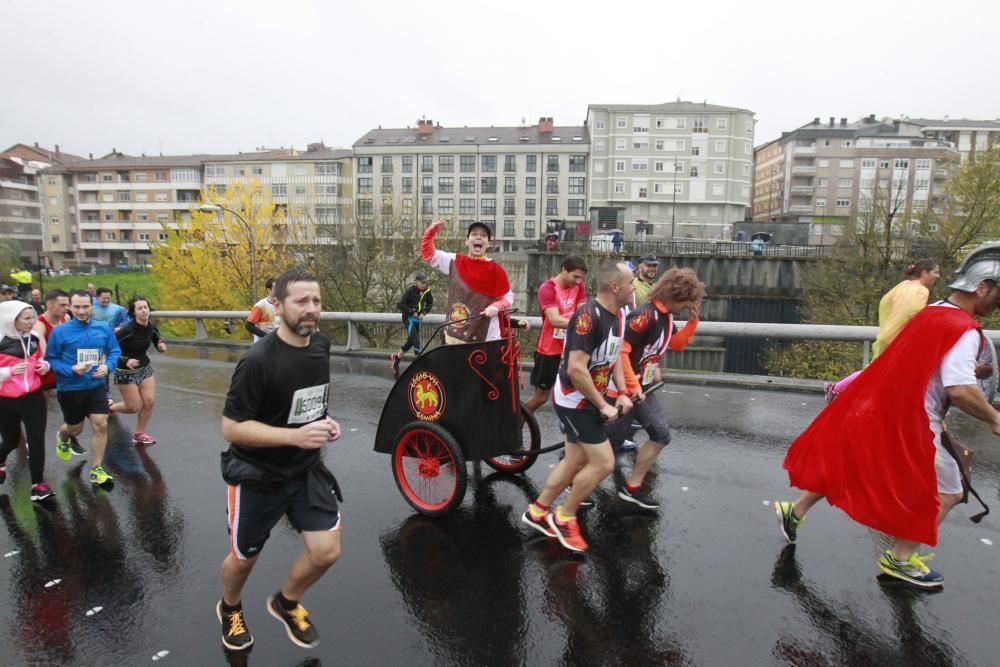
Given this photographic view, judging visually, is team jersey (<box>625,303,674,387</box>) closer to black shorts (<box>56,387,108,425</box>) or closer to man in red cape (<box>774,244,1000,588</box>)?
man in red cape (<box>774,244,1000,588</box>)

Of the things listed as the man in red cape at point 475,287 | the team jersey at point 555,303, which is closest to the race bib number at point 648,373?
the team jersey at point 555,303

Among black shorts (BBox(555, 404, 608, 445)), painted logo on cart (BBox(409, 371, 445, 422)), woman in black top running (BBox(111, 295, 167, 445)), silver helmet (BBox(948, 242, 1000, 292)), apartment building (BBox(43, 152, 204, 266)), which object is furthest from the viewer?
apartment building (BBox(43, 152, 204, 266))

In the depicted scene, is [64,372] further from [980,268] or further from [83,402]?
[980,268]

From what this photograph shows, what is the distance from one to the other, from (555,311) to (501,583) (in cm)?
283

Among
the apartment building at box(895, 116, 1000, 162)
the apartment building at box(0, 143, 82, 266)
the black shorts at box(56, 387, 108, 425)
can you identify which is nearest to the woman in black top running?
the black shorts at box(56, 387, 108, 425)

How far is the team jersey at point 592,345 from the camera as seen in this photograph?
405 centimetres


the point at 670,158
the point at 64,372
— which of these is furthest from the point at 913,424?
the point at 670,158

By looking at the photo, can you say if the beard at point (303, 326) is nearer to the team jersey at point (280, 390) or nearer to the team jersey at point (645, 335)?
the team jersey at point (280, 390)

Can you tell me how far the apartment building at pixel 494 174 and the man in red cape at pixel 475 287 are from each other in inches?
2722

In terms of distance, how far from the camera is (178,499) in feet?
17.3

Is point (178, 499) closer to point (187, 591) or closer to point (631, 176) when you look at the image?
point (187, 591)

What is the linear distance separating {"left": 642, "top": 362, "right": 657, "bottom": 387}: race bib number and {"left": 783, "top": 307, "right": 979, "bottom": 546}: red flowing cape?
1551 mm

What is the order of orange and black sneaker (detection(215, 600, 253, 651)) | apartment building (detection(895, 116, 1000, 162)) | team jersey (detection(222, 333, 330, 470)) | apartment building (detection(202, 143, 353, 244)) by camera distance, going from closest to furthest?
team jersey (detection(222, 333, 330, 470)) < orange and black sneaker (detection(215, 600, 253, 651)) < apartment building (detection(202, 143, 353, 244)) < apartment building (detection(895, 116, 1000, 162))

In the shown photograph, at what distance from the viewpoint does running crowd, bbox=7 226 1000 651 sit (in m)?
2.99
